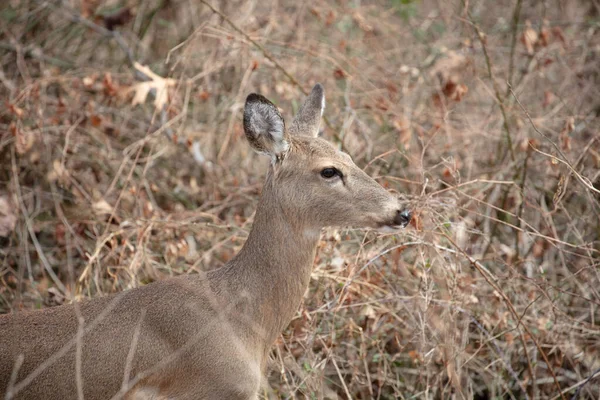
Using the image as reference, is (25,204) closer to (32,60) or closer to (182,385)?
(32,60)

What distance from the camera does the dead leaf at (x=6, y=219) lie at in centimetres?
546

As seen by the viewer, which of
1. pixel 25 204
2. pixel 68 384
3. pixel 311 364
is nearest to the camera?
pixel 68 384

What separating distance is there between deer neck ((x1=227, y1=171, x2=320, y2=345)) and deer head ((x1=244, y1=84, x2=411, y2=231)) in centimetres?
4

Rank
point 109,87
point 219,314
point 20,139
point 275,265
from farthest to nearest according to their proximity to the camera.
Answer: point 109,87
point 20,139
point 275,265
point 219,314

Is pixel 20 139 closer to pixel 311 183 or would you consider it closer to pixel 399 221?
pixel 311 183

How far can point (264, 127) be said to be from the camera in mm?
3660

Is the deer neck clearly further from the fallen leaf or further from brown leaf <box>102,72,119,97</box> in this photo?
brown leaf <box>102,72,119,97</box>

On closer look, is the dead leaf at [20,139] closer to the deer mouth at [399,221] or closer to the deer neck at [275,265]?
the deer neck at [275,265]

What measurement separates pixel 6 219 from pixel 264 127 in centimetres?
267

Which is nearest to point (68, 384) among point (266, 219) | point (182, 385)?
point (182, 385)

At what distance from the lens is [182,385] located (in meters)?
3.43

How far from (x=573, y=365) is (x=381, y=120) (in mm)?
2501

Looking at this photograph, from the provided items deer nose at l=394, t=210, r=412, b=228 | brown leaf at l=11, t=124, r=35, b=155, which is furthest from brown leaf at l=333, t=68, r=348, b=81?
deer nose at l=394, t=210, r=412, b=228

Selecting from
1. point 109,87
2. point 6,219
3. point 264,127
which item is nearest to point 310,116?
point 264,127
